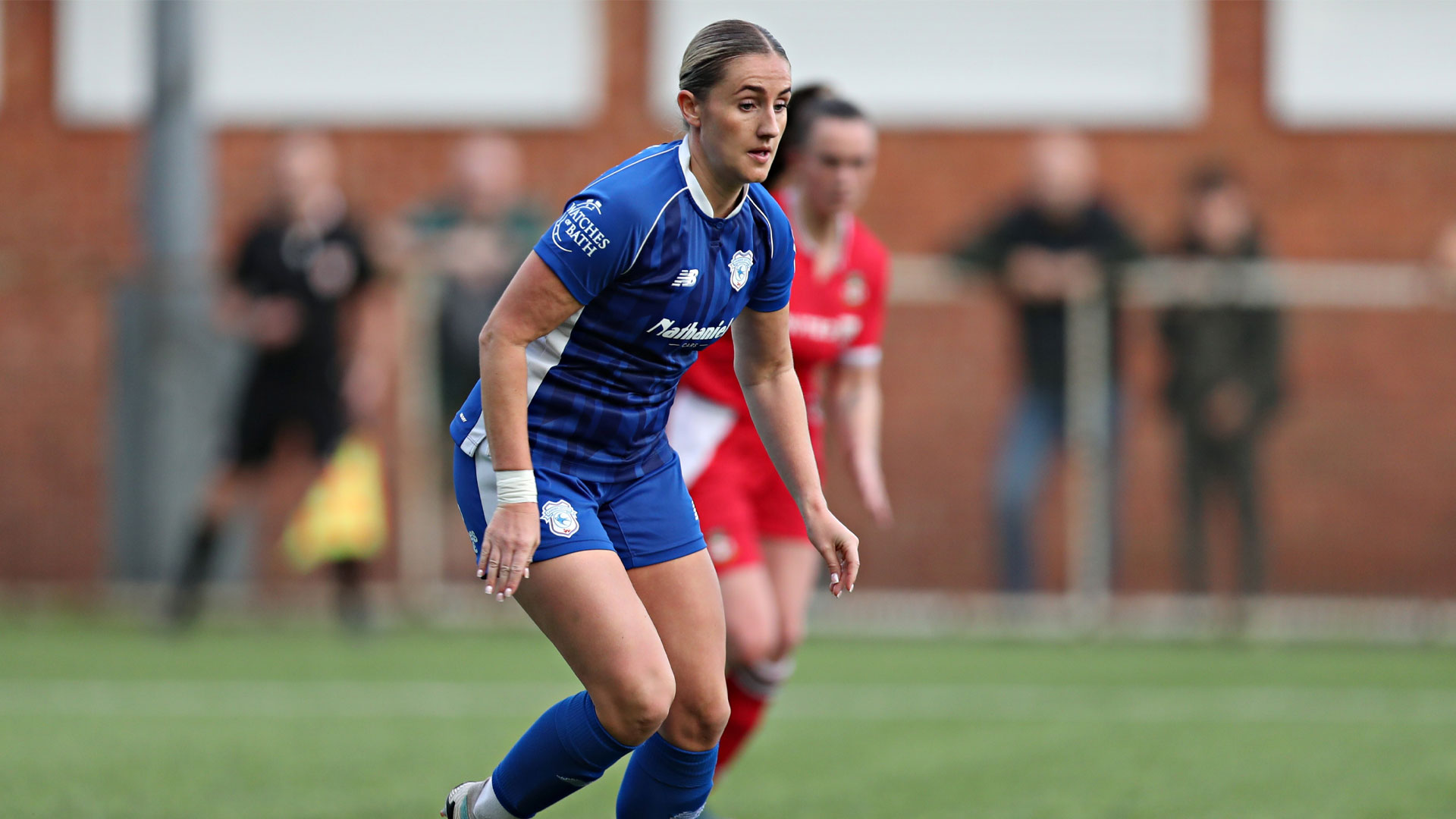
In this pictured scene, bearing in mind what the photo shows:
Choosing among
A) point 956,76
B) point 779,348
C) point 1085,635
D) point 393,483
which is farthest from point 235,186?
point 779,348

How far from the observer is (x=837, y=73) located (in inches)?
553

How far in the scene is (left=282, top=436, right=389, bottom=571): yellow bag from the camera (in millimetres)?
10094

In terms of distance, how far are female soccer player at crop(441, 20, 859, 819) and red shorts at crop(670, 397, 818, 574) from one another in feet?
3.14

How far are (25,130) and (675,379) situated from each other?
11.5 meters

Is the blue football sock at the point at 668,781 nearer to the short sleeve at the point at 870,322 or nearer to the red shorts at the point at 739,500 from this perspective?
the red shorts at the point at 739,500

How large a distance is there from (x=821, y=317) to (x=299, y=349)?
5546mm

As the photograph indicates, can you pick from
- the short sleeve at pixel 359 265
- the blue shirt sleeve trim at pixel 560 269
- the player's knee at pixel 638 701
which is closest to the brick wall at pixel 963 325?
the short sleeve at pixel 359 265

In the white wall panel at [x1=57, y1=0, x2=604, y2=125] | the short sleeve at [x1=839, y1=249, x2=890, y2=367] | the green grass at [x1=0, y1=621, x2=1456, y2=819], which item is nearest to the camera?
the green grass at [x1=0, y1=621, x2=1456, y2=819]

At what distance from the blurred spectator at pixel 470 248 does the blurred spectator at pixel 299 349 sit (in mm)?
666

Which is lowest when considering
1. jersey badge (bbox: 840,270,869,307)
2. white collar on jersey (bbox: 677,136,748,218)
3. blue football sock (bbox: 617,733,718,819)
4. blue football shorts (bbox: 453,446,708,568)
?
blue football sock (bbox: 617,733,718,819)

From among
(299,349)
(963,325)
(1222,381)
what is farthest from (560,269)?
(963,325)

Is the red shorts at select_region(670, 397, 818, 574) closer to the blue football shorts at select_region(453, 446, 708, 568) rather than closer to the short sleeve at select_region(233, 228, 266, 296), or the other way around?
the blue football shorts at select_region(453, 446, 708, 568)

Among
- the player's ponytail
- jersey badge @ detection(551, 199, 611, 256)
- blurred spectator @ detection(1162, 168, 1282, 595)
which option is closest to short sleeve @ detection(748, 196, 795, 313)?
the player's ponytail

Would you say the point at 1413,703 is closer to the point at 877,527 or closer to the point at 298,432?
the point at 877,527
